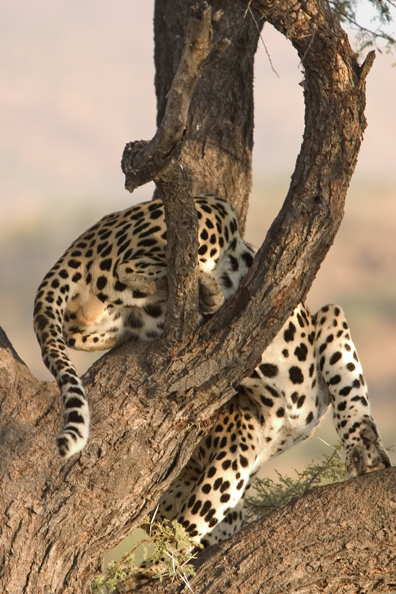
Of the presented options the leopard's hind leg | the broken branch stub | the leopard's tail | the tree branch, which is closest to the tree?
the tree branch

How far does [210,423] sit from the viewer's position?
13.9ft

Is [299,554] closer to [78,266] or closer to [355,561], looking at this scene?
[355,561]

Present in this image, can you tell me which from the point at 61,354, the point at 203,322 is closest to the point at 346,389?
the point at 203,322

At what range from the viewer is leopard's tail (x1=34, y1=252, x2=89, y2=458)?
3.24 m

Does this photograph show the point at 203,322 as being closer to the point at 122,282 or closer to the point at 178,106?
the point at 122,282

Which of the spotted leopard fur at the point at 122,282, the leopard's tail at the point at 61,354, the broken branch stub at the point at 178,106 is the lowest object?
the leopard's tail at the point at 61,354

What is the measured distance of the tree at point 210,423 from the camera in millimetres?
3947

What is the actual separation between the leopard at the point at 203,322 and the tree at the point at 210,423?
1.20 feet

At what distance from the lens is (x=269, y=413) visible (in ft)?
17.0

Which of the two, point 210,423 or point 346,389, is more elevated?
point 346,389

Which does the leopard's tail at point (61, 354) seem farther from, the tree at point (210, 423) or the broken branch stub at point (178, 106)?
the broken branch stub at point (178, 106)

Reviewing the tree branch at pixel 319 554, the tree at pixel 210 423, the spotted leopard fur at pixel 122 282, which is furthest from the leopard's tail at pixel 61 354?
the tree branch at pixel 319 554

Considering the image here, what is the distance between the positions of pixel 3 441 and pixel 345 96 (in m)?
2.63

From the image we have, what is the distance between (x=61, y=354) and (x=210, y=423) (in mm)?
916
